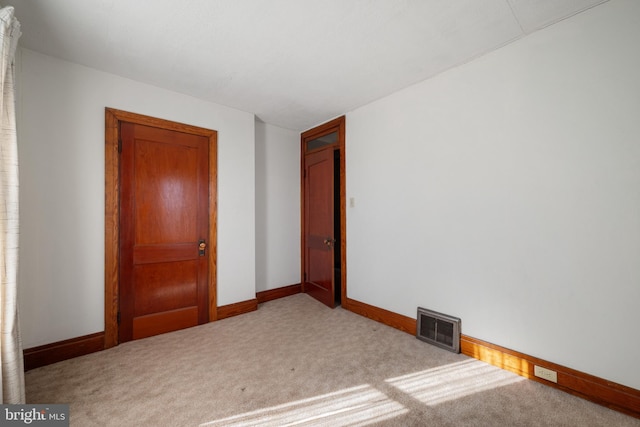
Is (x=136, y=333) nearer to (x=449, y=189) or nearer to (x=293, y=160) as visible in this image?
(x=293, y=160)

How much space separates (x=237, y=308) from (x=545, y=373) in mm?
3109

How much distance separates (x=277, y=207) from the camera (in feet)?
13.7

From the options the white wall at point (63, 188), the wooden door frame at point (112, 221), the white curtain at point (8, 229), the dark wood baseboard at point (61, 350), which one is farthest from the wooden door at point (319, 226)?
the white curtain at point (8, 229)

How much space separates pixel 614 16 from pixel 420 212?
1874 mm

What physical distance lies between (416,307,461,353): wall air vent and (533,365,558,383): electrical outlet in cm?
57

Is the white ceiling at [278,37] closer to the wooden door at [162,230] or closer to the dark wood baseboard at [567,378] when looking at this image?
the wooden door at [162,230]

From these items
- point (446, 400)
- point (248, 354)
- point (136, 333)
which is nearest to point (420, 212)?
point (446, 400)

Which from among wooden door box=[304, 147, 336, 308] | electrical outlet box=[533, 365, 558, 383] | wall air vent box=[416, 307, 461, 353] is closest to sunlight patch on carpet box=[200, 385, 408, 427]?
wall air vent box=[416, 307, 461, 353]

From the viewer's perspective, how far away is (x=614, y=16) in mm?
1700

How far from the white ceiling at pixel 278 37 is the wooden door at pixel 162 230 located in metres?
0.73

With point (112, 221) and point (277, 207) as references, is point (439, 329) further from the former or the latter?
point (112, 221)

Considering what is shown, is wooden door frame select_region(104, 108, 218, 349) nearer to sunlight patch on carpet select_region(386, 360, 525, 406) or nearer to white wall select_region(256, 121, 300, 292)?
white wall select_region(256, 121, 300, 292)

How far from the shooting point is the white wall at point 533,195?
1689 millimetres

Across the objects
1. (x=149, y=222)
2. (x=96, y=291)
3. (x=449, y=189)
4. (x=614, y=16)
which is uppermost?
(x=614, y=16)
